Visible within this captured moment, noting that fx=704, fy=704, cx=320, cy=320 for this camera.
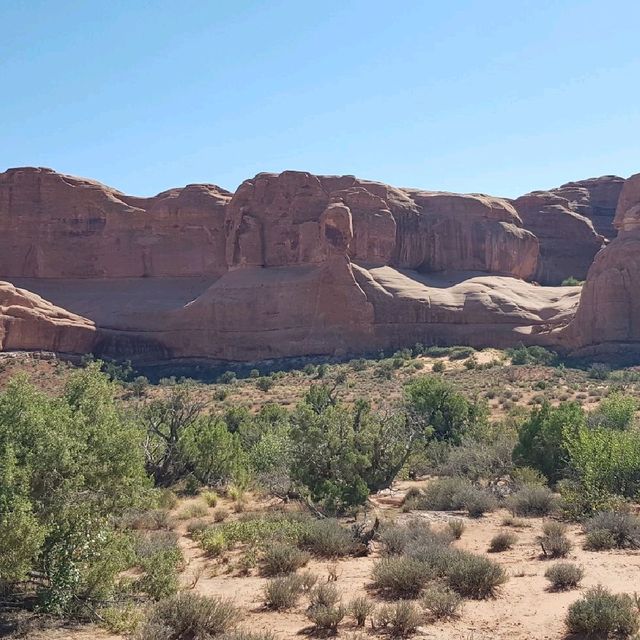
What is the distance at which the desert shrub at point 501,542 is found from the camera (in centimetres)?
1173

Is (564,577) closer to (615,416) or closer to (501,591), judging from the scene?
(501,591)

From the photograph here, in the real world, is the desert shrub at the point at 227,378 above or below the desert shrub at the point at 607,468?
below

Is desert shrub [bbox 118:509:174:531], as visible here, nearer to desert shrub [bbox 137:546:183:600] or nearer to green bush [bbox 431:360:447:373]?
desert shrub [bbox 137:546:183:600]

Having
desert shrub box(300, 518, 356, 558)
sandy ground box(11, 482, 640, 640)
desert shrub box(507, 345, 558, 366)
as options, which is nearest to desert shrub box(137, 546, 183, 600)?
sandy ground box(11, 482, 640, 640)

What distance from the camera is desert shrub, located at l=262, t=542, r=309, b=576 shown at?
34.3 feet

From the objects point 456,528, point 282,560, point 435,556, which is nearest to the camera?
point 435,556

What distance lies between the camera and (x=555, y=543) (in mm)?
11078

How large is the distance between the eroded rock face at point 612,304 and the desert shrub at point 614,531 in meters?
39.9

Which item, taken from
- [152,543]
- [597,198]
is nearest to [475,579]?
[152,543]

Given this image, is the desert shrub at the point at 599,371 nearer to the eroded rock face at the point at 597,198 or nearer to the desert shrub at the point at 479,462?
the desert shrub at the point at 479,462

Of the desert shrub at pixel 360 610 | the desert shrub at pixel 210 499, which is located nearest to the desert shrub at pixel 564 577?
the desert shrub at pixel 360 610

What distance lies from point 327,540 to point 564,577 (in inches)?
146

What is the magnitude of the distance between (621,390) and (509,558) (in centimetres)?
2711

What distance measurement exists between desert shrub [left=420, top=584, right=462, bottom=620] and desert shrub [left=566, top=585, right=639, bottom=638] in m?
1.30
